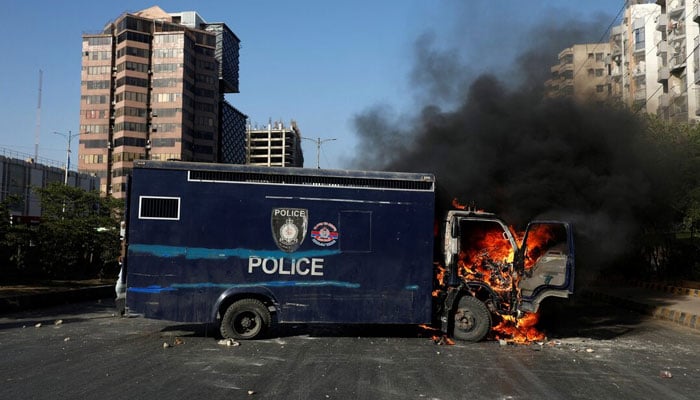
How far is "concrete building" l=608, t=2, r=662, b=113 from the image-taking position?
57309 mm

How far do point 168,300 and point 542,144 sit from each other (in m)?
9.25

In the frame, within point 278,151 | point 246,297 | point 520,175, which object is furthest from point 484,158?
point 278,151

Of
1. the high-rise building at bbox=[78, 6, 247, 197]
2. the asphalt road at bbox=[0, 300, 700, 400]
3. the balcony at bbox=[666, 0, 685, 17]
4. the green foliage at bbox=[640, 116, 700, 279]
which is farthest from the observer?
the high-rise building at bbox=[78, 6, 247, 197]

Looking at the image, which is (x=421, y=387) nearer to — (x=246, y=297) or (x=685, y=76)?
(x=246, y=297)

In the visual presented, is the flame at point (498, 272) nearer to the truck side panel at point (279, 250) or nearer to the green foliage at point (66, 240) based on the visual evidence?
the truck side panel at point (279, 250)

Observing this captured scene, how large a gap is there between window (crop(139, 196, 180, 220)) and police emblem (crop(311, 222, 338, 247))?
8.09 ft

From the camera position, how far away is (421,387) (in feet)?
22.6

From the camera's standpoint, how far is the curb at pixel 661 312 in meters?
13.7

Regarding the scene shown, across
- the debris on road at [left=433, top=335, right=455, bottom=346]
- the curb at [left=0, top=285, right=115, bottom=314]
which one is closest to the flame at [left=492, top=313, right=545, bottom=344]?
the debris on road at [left=433, top=335, right=455, bottom=346]

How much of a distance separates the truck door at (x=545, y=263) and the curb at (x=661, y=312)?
17.2 feet

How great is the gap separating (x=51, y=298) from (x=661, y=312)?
57.3ft

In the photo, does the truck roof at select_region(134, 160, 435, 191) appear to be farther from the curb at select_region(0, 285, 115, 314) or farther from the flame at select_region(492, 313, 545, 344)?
the curb at select_region(0, 285, 115, 314)

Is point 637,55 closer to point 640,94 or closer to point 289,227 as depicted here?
point 640,94

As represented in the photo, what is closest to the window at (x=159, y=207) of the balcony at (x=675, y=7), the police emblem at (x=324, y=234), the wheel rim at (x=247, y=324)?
the wheel rim at (x=247, y=324)
